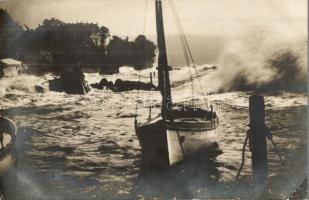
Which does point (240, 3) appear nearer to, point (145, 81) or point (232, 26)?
point (232, 26)

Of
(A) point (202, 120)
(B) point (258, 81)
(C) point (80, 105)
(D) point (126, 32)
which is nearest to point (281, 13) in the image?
(B) point (258, 81)

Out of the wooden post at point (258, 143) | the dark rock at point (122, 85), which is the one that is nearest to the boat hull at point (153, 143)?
the dark rock at point (122, 85)

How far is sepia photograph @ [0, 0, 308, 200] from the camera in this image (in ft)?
9.09

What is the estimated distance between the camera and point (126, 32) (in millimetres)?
2834

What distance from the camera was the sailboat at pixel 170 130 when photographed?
2.78 m

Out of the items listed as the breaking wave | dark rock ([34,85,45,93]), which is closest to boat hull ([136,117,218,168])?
the breaking wave

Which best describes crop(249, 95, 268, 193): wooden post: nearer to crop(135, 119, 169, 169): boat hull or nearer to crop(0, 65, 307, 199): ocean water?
crop(0, 65, 307, 199): ocean water

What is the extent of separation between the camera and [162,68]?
283 centimetres

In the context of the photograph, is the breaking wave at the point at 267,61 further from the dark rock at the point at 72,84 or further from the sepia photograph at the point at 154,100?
the dark rock at the point at 72,84

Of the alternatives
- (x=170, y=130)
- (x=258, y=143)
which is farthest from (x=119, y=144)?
(x=258, y=143)

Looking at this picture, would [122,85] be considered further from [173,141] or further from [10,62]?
[10,62]

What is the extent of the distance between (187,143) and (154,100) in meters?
0.42

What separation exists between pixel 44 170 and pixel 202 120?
1294 mm

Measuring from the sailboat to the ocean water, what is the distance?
63 mm
